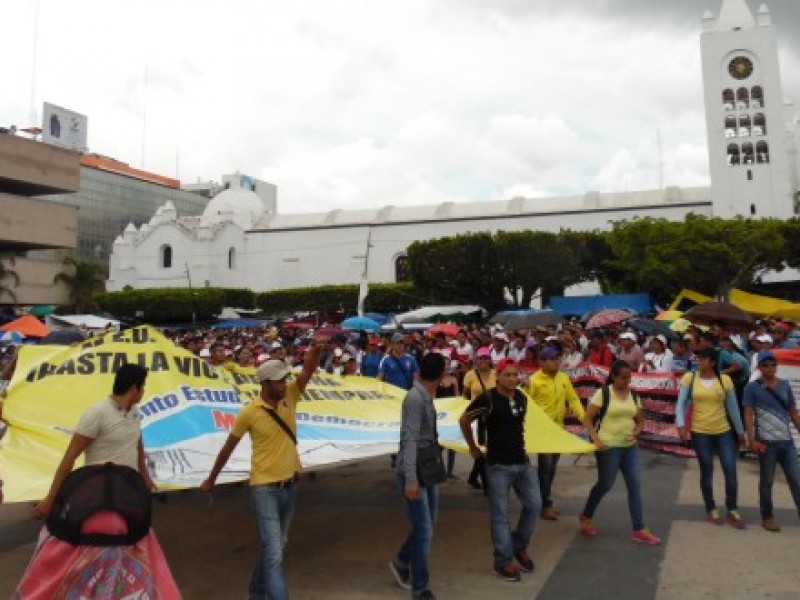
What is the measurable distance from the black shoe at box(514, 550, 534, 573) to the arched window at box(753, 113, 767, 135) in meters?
47.0

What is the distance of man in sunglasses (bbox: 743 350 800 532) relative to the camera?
6289mm

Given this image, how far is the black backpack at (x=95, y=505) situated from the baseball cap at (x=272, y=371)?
5.68 ft

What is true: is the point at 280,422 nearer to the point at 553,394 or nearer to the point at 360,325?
the point at 553,394

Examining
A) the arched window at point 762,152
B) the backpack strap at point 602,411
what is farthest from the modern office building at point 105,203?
the backpack strap at point 602,411

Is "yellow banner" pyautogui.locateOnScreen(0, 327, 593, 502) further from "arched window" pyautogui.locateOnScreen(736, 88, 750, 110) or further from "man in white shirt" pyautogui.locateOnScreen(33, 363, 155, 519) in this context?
"arched window" pyautogui.locateOnScreen(736, 88, 750, 110)

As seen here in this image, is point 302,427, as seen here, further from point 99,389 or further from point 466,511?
point 466,511

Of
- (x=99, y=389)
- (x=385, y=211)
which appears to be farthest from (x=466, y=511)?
(x=385, y=211)

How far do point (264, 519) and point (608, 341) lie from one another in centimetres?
922

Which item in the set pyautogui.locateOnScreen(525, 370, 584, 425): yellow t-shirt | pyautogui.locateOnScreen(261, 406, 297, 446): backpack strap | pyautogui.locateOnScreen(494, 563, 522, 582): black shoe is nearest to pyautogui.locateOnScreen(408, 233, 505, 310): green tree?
pyautogui.locateOnScreen(525, 370, 584, 425): yellow t-shirt

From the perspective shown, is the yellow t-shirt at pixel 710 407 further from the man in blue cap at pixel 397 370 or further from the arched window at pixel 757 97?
the arched window at pixel 757 97

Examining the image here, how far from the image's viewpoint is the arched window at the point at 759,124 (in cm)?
4456

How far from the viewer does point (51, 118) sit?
6631cm

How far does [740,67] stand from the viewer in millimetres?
44469

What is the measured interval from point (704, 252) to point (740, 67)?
21476mm
